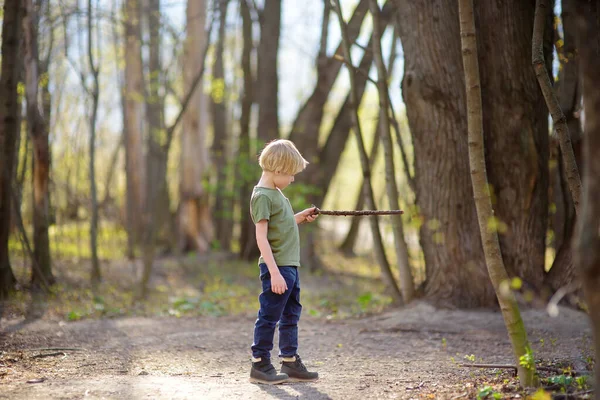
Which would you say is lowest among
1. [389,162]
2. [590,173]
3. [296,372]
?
[296,372]

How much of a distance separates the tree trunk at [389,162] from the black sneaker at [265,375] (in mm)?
3013

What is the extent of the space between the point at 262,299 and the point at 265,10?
399 inches

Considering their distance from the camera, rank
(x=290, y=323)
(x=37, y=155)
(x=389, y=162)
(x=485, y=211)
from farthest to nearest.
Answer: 1. (x=37, y=155)
2. (x=389, y=162)
3. (x=290, y=323)
4. (x=485, y=211)

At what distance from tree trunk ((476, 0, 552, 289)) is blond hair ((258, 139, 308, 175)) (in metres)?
2.91

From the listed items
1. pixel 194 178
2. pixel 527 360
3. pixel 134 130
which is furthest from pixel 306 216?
pixel 194 178

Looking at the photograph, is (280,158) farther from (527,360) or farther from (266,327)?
(527,360)

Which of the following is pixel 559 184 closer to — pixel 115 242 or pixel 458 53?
pixel 458 53

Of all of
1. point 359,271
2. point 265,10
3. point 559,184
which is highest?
point 265,10

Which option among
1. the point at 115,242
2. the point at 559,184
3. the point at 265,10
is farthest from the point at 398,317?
the point at 115,242

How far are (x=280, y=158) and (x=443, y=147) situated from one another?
2.89m

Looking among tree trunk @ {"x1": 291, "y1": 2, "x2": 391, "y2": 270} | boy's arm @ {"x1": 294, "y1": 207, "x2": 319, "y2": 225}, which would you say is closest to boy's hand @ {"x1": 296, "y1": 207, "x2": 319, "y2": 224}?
boy's arm @ {"x1": 294, "y1": 207, "x2": 319, "y2": 225}

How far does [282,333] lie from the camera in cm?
435

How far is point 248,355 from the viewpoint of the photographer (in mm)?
5332

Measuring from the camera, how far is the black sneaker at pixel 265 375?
13.8 ft
